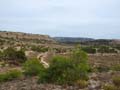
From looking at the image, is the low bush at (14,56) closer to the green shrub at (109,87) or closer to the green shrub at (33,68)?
the green shrub at (33,68)

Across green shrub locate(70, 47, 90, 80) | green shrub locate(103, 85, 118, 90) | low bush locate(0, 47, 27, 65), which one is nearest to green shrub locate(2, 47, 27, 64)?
low bush locate(0, 47, 27, 65)

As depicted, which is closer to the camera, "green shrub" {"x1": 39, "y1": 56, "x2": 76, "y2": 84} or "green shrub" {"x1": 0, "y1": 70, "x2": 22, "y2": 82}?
"green shrub" {"x1": 39, "y1": 56, "x2": 76, "y2": 84}

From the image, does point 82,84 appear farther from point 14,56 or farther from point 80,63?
point 14,56

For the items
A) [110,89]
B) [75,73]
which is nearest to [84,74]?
[75,73]

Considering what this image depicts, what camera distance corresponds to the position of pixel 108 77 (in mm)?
24281

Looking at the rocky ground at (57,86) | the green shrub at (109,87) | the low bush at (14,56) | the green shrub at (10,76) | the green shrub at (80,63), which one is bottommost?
the low bush at (14,56)

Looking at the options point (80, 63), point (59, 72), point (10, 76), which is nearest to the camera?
point (59, 72)

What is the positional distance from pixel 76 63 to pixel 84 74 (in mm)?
1140

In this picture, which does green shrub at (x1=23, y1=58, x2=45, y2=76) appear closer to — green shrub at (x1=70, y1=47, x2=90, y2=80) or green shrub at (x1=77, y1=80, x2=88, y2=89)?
green shrub at (x1=70, y1=47, x2=90, y2=80)

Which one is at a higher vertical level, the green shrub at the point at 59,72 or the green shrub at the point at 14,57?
the green shrub at the point at 59,72

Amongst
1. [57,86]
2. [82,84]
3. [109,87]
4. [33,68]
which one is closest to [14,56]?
[33,68]

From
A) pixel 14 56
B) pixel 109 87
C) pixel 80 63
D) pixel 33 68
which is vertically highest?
pixel 80 63

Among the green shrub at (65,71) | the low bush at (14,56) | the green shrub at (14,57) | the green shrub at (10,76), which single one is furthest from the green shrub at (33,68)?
the green shrub at (14,57)

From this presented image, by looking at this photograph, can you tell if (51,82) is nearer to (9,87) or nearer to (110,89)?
(9,87)
